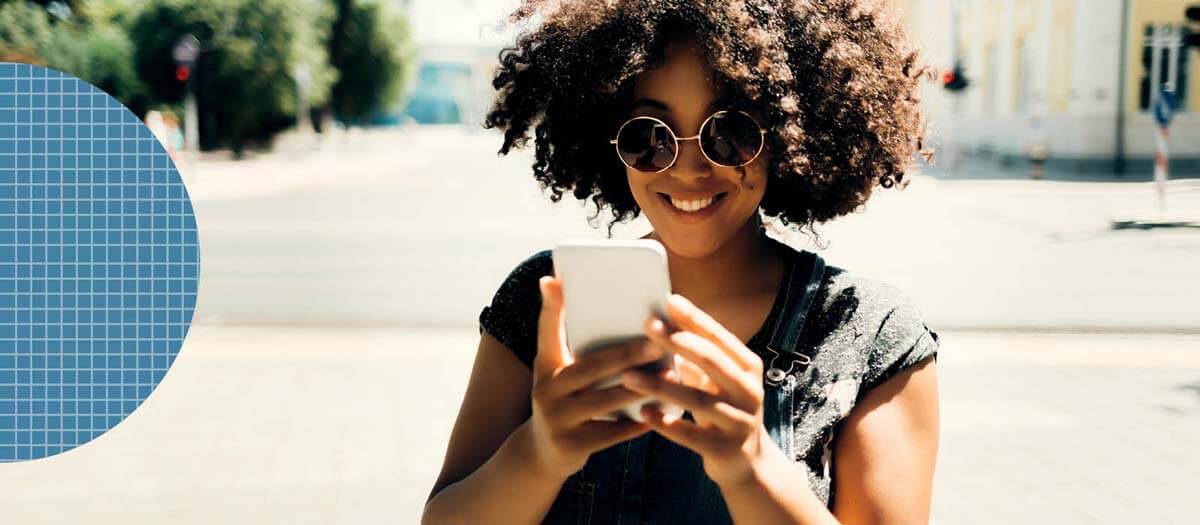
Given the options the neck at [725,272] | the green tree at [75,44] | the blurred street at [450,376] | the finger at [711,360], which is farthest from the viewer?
the green tree at [75,44]

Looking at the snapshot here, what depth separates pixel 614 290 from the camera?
1.04 meters

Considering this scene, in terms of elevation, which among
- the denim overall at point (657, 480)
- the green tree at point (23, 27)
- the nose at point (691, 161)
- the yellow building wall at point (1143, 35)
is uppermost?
the green tree at point (23, 27)

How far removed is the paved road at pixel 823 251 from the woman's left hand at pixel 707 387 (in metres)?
→ 0.79

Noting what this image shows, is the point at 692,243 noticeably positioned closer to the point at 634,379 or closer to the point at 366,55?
the point at 634,379

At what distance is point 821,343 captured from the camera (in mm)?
1370

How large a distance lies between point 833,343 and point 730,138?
0.25 metres

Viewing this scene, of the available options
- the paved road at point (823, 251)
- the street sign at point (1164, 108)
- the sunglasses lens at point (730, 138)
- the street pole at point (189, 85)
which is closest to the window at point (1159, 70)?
the paved road at point (823, 251)

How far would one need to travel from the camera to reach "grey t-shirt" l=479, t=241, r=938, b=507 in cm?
134

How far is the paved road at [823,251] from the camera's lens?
30.3ft

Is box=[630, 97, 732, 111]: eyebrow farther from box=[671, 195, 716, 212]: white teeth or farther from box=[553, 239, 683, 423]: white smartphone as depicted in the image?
box=[553, 239, 683, 423]: white smartphone

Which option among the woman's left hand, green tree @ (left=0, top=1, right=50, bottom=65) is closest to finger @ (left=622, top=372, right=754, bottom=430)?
the woman's left hand

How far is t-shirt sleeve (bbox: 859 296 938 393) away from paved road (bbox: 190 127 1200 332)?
1.37 feet

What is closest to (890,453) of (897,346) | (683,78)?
(897,346)

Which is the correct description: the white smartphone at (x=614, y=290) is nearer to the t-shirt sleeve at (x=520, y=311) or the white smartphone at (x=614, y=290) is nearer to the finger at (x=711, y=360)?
the finger at (x=711, y=360)
